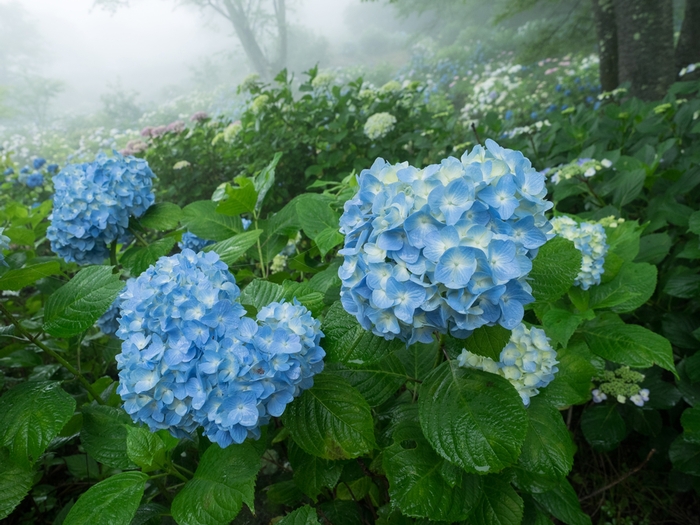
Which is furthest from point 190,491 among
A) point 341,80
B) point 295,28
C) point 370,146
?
point 341,80

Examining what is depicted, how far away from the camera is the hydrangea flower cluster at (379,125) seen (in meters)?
2.75

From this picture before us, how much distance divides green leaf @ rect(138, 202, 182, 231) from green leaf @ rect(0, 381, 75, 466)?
639 millimetres

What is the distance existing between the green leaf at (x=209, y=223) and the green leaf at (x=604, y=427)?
1.50 m

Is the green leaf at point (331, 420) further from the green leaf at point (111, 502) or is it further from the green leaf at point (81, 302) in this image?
the green leaf at point (81, 302)

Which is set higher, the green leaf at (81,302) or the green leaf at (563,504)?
the green leaf at (81,302)

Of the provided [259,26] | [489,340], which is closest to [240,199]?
[489,340]

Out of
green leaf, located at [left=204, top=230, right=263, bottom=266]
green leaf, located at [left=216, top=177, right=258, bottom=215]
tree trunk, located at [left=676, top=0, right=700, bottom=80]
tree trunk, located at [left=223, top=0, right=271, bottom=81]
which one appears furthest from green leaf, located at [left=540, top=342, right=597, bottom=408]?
tree trunk, located at [left=223, top=0, right=271, bottom=81]

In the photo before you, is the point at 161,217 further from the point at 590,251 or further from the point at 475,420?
the point at 590,251

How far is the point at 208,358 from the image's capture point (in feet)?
2.46

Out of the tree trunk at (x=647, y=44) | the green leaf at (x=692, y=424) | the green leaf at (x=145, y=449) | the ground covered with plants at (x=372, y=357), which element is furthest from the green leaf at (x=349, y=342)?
the tree trunk at (x=647, y=44)

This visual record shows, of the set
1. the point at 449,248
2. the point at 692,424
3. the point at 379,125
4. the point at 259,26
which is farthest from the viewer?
the point at 259,26

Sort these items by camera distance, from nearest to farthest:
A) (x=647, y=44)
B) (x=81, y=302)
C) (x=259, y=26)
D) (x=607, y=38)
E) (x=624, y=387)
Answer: (x=81, y=302) → (x=624, y=387) → (x=647, y=44) → (x=607, y=38) → (x=259, y=26)

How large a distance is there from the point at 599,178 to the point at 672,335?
88cm

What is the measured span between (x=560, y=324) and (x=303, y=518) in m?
0.81
